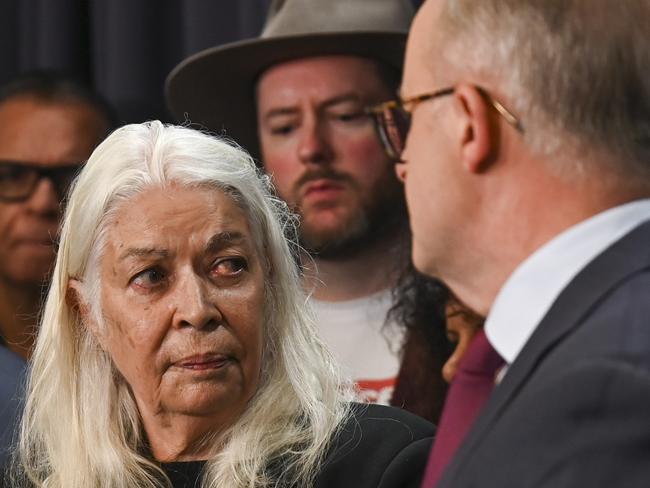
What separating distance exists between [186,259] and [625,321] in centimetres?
85

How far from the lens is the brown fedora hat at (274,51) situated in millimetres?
2564

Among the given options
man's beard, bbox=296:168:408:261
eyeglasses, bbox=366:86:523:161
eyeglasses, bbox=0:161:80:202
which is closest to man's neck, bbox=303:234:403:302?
man's beard, bbox=296:168:408:261

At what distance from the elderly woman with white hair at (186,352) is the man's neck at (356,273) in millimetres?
520

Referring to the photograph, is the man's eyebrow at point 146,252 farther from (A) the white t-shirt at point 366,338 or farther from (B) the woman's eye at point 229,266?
(A) the white t-shirt at point 366,338

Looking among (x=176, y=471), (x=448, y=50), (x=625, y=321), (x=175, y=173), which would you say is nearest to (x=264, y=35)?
(x=175, y=173)

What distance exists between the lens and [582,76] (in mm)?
1146

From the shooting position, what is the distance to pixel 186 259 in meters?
1.79

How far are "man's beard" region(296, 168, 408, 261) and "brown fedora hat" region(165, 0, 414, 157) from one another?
24 cm

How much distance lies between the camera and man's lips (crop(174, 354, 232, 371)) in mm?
1760

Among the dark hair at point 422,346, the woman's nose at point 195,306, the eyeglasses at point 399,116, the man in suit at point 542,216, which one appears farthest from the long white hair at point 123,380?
the man in suit at point 542,216

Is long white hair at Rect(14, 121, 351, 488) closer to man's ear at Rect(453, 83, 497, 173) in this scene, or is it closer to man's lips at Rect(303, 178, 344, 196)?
man's lips at Rect(303, 178, 344, 196)

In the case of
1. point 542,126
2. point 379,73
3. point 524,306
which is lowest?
point 379,73

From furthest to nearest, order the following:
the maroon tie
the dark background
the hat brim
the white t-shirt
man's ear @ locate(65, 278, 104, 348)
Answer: the dark background, the hat brim, the white t-shirt, man's ear @ locate(65, 278, 104, 348), the maroon tie

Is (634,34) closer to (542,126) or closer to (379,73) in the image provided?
(542,126)
